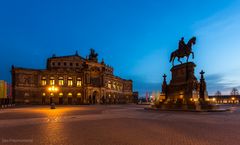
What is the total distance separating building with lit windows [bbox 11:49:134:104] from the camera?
70.8 m

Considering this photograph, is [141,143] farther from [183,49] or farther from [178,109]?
[183,49]

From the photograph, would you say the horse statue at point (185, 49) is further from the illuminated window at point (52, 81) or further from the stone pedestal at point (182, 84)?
the illuminated window at point (52, 81)

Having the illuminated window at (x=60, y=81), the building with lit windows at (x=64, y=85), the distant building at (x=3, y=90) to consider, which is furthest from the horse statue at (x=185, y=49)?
the illuminated window at (x=60, y=81)

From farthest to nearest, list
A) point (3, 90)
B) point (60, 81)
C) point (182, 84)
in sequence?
1. point (60, 81)
2. point (3, 90)
3. point (182, 84)

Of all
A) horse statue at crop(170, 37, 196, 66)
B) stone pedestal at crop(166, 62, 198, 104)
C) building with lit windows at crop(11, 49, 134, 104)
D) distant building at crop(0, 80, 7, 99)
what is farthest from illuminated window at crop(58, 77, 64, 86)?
horse statue at crop(170, 37, 196, 66)

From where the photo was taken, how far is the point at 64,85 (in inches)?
3125

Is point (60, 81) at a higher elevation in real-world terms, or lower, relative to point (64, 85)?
higher

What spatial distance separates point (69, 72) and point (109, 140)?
74.9 meters

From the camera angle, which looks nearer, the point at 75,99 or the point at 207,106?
the point at 207,106

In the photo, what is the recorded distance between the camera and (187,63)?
Answer: 3256 cm

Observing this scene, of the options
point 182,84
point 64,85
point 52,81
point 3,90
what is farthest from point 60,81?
point 182,84

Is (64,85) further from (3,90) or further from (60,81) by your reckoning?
(3,90)

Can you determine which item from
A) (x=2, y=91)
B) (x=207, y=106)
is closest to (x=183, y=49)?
(x=207, y=106)

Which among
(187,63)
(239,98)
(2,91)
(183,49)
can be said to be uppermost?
(183,49)
